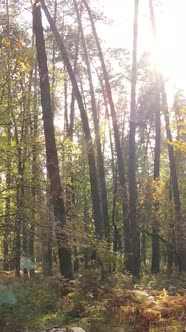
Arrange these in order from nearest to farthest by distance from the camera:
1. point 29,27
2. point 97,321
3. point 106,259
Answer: point 97,321 < point 106,259 < point 29,27

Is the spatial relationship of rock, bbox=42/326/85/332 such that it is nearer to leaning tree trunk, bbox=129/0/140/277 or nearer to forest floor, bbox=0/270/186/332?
forest floor, bbox=0/270/186/332

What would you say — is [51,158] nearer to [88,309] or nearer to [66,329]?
[88,309]

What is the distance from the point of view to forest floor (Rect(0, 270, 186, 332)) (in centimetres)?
798

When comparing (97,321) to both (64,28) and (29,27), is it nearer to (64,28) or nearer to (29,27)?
(29,27)

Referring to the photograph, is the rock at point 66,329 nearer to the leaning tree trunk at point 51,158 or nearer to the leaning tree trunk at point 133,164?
the leaning tree trunk at point 51,158

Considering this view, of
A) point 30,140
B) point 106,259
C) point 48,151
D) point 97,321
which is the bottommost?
point 97,321

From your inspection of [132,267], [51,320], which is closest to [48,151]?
[51,320]

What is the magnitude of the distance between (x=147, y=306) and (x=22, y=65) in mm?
5534

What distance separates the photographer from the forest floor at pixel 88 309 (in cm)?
798

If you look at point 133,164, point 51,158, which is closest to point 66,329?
point 51,158

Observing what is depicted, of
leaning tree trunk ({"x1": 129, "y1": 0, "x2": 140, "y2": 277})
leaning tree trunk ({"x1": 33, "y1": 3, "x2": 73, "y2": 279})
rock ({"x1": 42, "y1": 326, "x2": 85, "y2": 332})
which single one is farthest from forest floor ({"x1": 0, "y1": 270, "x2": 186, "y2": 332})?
leaning tree trunk ({"x1": 129, "y1": 0, "x2": 140, "y2": 277})

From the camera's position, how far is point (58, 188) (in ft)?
36.1

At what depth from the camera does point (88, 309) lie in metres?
8.79

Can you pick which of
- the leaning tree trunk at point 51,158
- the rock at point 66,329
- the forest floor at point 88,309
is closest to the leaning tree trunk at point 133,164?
the leaning tree trunk at point 51,158
